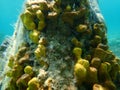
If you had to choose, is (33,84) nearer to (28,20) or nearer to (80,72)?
(80,72)

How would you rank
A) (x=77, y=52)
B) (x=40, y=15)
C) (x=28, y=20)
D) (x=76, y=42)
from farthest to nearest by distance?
(x=28, y=20) < (x=40, y=15) < (x=76, y=42) < (x=77, y=52)

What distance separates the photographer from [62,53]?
2.87m

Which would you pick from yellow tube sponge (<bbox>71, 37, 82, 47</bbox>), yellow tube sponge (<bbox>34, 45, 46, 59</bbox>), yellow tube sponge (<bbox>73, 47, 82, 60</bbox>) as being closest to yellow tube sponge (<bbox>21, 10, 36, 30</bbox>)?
yellow tube sponge (<bbox>34, 45, 46, 59</bbox>)

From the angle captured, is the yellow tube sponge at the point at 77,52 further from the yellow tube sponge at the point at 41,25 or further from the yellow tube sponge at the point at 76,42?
the yellow tube sponge at the point at 41,25

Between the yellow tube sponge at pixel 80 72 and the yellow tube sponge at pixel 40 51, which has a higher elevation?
the yellow tube sponge at pixel 40 51

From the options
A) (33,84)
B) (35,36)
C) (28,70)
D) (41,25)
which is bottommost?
(33,84)

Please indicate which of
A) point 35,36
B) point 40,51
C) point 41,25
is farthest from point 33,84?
point 41,25

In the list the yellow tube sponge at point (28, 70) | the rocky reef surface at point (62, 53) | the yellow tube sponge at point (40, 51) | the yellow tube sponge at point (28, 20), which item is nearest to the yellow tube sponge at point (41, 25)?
the rocky reef surface at point (62, 53)

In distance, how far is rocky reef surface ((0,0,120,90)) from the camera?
2.59 meters

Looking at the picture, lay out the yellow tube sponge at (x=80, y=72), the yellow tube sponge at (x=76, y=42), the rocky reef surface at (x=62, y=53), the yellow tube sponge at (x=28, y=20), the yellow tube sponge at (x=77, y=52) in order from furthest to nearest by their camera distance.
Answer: the yellow tube sponge at (x=28, y=20)
the yellow tube sponge at (x=76, y=42)
the yellow tube sponge at (x=77, y=52)
the rocky reef surface at (x=62, y=53)
the yellow tube sponge at (x=80, y=72)

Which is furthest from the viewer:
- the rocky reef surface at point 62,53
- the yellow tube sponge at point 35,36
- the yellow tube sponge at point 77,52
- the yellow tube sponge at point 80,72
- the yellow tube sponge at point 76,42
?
the yellow tube sponge at point 35,36

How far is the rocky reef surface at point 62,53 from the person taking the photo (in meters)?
2.59

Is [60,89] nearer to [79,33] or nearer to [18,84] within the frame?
[18,84]

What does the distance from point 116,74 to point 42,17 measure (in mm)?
1136
